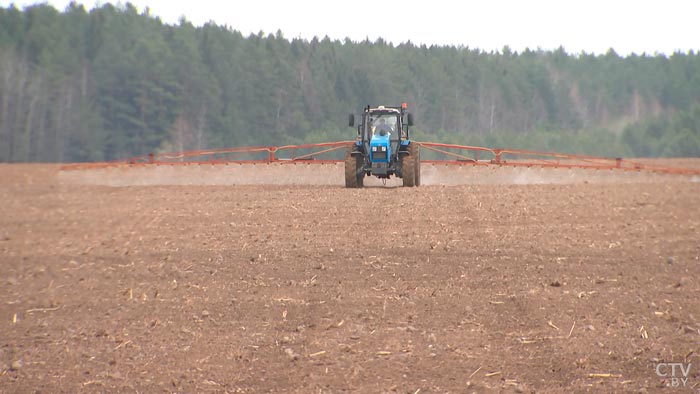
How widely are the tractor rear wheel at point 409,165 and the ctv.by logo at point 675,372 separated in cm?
1649

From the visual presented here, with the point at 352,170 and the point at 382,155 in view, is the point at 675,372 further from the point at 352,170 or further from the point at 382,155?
the point at 352,170

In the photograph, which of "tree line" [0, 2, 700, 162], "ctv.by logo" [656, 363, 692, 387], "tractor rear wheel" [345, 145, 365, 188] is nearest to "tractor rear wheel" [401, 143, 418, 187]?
"tractor rear wheel" [345, 145, 365, 188]

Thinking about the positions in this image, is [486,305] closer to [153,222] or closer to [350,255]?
[350,255]

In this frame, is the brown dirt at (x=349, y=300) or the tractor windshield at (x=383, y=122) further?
the tractor windshield at (x=383, y=122)

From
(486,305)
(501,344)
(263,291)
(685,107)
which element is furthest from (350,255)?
(685,107)

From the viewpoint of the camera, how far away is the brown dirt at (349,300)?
27.9ft

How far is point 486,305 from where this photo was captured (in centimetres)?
1070

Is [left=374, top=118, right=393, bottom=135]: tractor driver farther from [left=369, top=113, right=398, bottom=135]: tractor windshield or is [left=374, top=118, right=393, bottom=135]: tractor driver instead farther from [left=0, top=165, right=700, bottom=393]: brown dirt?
[left=0, top=165, right=700, bottom=393]: brown dirt

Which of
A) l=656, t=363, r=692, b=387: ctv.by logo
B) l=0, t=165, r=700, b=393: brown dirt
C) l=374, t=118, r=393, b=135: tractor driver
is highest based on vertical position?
l=374, t=118, r=393, b=135: tractor driver

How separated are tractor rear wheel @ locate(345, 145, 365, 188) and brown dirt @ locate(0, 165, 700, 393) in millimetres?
5559

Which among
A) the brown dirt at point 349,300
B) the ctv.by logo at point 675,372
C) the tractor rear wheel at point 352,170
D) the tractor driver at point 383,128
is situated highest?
the tractor driver at point 383,128

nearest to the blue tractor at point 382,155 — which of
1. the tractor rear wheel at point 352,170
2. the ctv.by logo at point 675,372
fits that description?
the tractor rear wheel at point 352,170

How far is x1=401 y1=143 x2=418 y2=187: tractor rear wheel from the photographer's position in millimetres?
24875

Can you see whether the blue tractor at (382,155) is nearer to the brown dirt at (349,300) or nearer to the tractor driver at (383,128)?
the tractor driver at (383,128)
